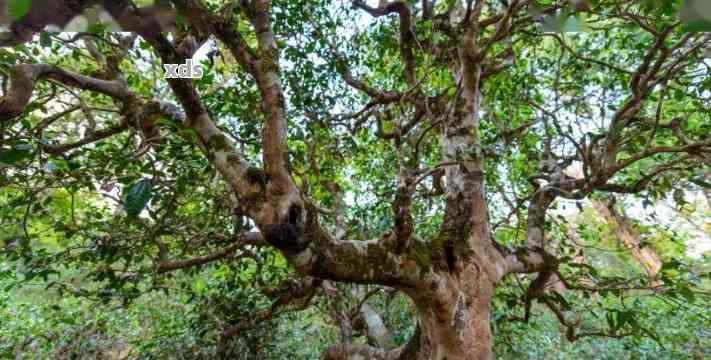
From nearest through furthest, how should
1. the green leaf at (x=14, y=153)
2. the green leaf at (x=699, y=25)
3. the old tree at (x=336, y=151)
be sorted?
1. the green leaf at (x=699, y=25)
2. the green leaf at (x=14, y=153)
3. the old tree at (x=336, y=151)

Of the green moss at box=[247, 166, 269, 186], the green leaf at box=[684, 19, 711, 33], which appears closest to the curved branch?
→ the green moss at box=[247, 166, 269, 186]

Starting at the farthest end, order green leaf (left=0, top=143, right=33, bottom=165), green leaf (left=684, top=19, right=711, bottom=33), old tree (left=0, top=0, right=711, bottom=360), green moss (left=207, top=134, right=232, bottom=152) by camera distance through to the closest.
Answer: green moss (left=207, top=134, right=232, bottom=152) < old tree (left=0, top=0, right=711, bottom=360) < green leaf (left=0, top=143, right=33, bottom=165) < green leaf (left=684, top=19, right=711, bottom=33)

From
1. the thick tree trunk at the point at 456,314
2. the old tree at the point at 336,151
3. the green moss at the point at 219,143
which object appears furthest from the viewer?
the thick tree trunk at the point at 456,314

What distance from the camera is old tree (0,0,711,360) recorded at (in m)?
1.44

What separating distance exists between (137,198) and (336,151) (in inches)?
85.0

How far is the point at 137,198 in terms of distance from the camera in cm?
99

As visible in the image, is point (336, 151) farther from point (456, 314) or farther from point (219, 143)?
point (456, 314)

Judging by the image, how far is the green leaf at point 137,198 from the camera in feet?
3.20

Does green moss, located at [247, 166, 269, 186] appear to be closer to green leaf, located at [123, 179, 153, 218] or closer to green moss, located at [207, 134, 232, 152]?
green moss, located at [207, 134, 232, 152]

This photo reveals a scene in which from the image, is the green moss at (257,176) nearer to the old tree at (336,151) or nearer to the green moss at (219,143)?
the old tree at (336,151)

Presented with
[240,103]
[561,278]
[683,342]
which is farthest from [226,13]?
[683,342]

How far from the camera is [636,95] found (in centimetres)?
191

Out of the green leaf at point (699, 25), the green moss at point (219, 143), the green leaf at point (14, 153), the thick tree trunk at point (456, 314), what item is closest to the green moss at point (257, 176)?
the green moss at point (219, 143)

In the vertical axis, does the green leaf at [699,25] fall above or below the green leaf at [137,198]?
above
